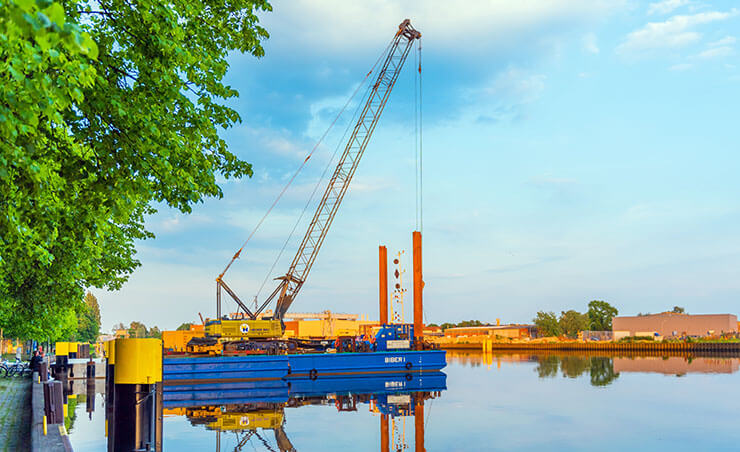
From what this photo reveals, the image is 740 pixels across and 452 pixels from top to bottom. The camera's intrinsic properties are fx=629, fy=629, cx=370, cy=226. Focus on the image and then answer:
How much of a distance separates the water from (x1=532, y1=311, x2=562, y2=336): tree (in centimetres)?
11004

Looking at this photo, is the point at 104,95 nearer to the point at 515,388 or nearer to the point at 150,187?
the point at 150,187

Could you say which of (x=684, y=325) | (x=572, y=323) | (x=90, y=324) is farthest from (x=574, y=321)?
(x=90, y=324)

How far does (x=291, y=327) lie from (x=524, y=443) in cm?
8049

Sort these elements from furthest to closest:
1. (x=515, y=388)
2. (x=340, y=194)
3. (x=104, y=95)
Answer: (x=340, y=194)
(x=515, y=388)
(x=104, y=95)

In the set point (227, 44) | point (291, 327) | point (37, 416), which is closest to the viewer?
point (227, 44)

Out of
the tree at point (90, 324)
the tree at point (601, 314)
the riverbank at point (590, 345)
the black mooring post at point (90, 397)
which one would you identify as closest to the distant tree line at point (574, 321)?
the tree at point (601, 314)

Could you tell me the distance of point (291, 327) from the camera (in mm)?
99000

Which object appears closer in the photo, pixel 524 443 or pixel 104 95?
pixel 104 95

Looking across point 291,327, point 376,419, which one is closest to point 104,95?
point 376,419

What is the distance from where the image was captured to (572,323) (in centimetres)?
14888

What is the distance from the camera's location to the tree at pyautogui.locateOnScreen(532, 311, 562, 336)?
147 metres

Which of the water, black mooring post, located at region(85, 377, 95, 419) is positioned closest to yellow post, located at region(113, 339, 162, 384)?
the water

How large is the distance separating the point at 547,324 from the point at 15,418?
143 metres

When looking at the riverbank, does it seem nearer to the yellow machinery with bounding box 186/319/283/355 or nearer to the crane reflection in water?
the yellow machinery with bounding box 186/319/283/355
